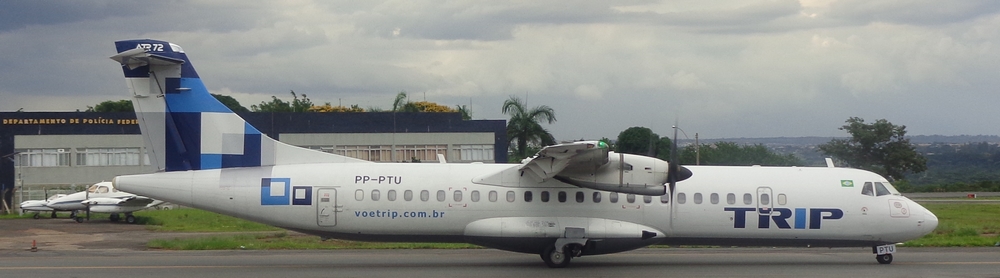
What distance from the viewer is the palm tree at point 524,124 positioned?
164ft

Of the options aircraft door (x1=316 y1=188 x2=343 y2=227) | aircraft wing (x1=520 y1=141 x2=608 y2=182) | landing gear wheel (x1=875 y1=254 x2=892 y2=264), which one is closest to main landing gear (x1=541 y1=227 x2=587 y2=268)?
aircraft wing (x1=520 y1=141 x2=608 y2=182)

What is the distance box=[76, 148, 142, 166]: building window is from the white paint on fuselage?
3586 cm

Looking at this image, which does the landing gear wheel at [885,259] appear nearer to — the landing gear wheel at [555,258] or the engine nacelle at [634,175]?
the engine nacelle at [634,175]

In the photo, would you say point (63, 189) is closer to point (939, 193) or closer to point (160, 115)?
point (160, 115)

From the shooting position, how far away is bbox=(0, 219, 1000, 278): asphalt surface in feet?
52.4

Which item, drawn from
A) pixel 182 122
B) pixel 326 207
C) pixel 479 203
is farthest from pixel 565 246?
pixel 182 122

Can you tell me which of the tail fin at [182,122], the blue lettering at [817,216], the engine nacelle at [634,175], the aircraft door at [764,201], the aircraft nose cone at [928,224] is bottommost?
the aircraft nose cone at [928,224]

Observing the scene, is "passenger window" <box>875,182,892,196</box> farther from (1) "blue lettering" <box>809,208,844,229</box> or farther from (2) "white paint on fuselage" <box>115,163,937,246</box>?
(1) "blue lettering" <box>809,208,844,229</box>

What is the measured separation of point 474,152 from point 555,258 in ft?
119

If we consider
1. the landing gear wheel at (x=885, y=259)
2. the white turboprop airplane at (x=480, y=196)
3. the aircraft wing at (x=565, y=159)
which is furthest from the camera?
the landing gear wheel at (x=885, y=259)

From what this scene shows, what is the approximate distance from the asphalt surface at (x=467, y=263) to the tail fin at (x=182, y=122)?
1980 mm

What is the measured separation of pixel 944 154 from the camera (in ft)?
364

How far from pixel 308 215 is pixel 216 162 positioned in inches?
79.3

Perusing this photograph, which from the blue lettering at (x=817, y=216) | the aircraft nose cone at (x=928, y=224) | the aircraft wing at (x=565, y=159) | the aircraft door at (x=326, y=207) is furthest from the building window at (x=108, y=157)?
the aircraft nose cone at (x=928, y=224)
